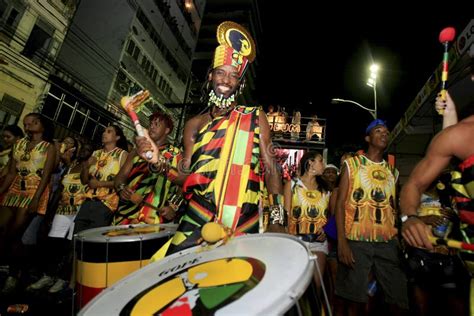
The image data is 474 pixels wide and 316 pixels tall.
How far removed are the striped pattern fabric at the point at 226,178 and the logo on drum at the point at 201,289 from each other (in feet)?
2.16

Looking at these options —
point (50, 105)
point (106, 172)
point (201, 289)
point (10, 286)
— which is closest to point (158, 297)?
point (201, 289)

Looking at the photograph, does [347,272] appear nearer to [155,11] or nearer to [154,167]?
[154,167]

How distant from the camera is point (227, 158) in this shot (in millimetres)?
2037

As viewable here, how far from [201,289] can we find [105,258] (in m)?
1.54

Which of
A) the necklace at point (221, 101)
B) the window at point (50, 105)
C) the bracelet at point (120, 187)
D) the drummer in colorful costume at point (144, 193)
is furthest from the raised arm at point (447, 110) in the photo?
the window at point (50, 105)

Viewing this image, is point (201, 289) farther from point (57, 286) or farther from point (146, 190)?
point (57, 286)

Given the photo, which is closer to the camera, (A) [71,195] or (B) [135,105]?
(B) [135,105]

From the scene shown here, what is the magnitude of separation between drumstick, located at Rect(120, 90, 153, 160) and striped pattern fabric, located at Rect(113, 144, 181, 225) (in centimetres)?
132

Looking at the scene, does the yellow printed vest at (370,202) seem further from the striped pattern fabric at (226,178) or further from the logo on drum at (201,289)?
the logo on drum at (201,289)

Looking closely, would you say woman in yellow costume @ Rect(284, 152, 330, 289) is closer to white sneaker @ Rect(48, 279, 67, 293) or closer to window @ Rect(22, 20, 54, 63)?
white sneaker @ Rect(48, 279, 67, 293)

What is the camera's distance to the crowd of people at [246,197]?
1.93 m

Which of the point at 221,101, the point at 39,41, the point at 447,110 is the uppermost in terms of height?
the point at 39,41

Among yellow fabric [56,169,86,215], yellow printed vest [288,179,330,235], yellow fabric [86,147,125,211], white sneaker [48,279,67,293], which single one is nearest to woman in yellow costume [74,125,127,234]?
yellow fabric [86,147,125,211]

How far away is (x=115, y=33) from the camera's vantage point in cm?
2550
